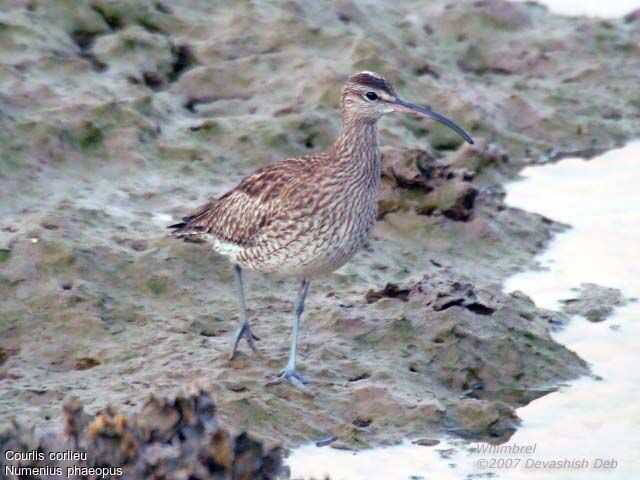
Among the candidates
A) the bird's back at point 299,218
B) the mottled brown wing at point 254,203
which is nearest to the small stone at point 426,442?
the bird's back at point 299,218

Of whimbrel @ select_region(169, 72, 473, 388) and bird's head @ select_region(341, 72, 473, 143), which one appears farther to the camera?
bird's head @ select_region(341, 72, 473, 143)

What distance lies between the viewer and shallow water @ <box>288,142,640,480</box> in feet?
25.8

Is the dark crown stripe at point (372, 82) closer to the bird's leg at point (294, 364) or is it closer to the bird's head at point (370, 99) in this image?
the bird's head at point (370, 99)

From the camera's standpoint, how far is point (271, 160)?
36.9 ft

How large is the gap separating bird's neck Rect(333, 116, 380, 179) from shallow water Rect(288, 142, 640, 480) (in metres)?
1.74

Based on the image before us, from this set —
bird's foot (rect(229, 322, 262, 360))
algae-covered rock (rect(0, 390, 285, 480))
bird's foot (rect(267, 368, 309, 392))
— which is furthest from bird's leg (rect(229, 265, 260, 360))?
algae-covered rock (rect(0, 390, 285, 480))

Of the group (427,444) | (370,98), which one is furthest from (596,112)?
(427,444)

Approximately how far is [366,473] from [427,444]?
0.50 m

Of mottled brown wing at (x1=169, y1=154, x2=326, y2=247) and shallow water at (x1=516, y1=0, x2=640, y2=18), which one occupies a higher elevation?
shallow water at (x1=516, y1=0, x2=640, y2=18)

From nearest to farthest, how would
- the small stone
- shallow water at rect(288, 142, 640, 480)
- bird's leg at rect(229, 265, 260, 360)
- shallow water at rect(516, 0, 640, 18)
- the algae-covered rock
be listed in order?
the algae-covered rock → shallow water at rect(288, 142, 640, 480) → the small stone → bird's leg at rect(229, 265, 260, 360) → shallow water at rect(516, 0, 640, 18)

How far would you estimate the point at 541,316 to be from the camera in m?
9.73

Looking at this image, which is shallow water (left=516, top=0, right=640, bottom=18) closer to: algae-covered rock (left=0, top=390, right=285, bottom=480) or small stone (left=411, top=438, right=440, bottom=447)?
small stone (left=411, top=438, right=440, bottom=447)

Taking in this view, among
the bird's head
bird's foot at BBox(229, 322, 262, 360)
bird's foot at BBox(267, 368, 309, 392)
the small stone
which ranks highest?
the bird's head

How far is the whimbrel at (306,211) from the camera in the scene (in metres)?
8.49
